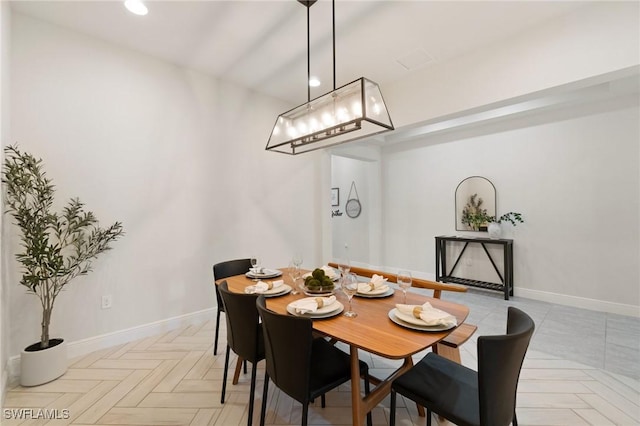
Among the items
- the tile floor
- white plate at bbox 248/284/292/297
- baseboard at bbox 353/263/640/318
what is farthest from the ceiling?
baseboard at bbox 353/263/640/318

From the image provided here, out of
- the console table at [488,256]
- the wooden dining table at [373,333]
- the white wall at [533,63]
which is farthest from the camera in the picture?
the console table at [488,256]

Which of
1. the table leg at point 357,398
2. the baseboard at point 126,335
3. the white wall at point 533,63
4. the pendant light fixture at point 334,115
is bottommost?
the baseboard at point 126,335

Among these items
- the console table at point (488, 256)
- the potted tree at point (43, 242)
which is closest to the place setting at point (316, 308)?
the potted tree at point (43, 242)

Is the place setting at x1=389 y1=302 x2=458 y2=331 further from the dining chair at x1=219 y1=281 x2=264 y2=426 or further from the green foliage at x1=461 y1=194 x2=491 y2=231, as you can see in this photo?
the green foliage at x1=461 y1=194 x2=491 y2=231

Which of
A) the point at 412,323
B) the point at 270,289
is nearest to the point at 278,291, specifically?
the point at 270,289

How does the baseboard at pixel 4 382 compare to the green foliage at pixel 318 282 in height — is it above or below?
below

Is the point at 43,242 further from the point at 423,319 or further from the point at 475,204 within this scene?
the point at 475,204

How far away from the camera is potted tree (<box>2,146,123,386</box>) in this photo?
2.03 meters

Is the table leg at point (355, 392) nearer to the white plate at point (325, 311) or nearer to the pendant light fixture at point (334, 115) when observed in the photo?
the white plate at point (325, 311)

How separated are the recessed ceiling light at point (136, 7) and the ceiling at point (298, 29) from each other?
0.05 meters

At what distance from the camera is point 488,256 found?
14.6ft

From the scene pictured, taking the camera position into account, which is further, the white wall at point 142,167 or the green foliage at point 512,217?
the green foliage at point 512,217

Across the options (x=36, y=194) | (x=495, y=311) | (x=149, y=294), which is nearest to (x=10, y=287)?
(x=36, y=194)

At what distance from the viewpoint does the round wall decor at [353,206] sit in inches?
253
